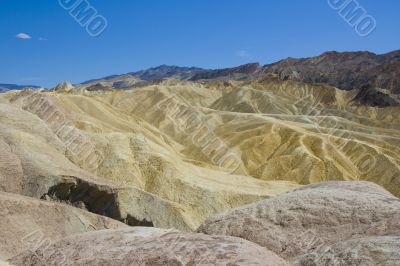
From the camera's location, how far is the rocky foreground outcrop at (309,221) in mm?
7645

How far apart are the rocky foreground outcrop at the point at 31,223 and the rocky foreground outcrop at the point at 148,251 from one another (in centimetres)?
236

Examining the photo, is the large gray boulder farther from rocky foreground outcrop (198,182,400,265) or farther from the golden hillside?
the golden hillside

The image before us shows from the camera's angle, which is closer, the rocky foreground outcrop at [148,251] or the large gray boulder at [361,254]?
the large gray boulder at [361,254]

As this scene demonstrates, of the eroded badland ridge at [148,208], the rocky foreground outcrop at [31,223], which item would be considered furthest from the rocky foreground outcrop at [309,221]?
the rocky foreground outcrop at [31,223]

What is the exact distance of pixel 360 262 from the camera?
6.02 meters

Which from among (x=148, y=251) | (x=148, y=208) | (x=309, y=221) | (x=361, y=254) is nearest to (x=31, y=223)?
(x=148, y=251)

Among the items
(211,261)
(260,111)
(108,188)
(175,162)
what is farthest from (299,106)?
(211,261)

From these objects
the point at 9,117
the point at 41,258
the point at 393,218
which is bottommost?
the point at 41,258

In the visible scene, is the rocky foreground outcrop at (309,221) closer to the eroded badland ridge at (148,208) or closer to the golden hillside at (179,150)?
the eroded badland ridge at (148,208)

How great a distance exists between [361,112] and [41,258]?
12844 centimetres

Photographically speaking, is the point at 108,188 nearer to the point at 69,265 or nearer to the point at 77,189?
the point at 77,189

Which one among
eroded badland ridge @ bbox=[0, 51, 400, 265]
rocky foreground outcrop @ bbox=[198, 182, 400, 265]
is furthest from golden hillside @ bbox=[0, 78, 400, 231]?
rocky foreground outcrop @ bbox=[198, 182, 400, 265]

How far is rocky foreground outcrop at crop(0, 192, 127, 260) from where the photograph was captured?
10.0 meters

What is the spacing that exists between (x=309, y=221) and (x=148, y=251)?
279cm
